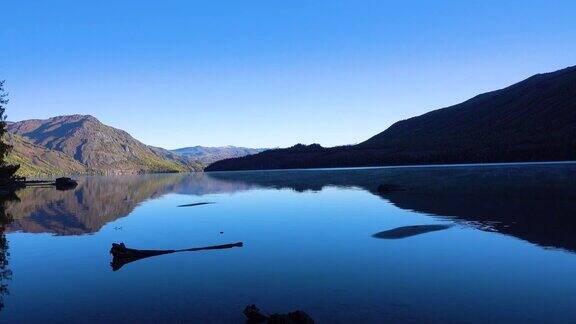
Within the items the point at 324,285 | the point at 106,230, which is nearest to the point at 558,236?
the point at 324,285

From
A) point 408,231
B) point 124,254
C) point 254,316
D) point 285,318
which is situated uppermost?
point 124,254

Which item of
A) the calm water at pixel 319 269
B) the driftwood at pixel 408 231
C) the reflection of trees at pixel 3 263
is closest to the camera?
the calm water at pixel 319 269

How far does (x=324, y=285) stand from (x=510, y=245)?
67.4 ft

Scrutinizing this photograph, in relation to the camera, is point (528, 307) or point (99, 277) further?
point (99, 277)

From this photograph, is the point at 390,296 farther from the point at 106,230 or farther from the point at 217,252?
the point at 106,230

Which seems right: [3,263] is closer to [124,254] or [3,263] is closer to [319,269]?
[124,254]

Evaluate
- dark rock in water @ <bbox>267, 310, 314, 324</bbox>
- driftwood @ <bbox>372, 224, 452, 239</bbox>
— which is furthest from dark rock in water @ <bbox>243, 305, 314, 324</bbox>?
driftwood @ <bbox>372, 224, 452, 239</bbox>

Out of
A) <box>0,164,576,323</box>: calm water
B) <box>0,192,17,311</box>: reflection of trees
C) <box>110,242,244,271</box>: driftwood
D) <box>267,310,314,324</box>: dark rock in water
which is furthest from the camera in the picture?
<box>110,242,244,271</box>: driftwood

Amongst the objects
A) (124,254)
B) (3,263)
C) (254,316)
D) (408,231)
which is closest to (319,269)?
(254,316)

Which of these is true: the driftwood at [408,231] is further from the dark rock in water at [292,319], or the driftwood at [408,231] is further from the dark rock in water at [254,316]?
the dark rock in water at [292,319]

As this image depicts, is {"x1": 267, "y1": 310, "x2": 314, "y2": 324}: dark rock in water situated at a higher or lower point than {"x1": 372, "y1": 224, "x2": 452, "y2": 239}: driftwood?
higher

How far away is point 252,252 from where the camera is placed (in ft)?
140

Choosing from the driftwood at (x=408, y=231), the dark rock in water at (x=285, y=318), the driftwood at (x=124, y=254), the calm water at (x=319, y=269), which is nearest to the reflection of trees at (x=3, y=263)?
the calm water at (x=319, y=269)

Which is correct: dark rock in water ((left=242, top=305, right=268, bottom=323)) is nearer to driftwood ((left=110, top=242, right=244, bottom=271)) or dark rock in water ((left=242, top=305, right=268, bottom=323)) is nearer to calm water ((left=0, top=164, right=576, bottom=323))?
calm water ((left=0, top=164, right=576, bottom=323))
